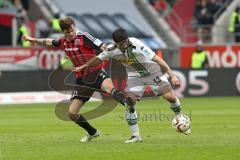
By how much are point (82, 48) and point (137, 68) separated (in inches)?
42.9

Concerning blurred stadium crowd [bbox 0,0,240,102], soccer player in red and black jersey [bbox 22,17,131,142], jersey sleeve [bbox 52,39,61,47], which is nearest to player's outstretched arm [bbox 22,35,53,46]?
jersey sleeve [bbox 52,39,61,47]

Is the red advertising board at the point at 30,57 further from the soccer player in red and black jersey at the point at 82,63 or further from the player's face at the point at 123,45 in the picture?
the player's face at the point at 123,45

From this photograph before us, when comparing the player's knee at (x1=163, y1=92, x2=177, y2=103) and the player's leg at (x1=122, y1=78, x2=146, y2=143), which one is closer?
the player's leg at (x1=122, y1=78, x2=146, y2=143)

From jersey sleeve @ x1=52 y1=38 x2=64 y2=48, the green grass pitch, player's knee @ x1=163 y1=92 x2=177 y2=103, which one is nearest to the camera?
the green grass pitch

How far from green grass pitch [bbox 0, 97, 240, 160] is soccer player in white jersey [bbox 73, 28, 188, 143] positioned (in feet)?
2.10

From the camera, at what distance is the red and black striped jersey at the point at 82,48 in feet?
49.2

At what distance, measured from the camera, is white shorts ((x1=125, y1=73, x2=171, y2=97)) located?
15.0 metres

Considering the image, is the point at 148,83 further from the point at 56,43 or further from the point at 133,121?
the point at 56,43

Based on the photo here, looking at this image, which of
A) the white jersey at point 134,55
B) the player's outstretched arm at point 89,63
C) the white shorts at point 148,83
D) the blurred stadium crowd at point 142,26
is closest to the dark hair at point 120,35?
the white jersey at point 134,55

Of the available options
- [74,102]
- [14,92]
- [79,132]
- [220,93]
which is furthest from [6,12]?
[74,102]

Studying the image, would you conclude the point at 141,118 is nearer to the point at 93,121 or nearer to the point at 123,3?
the point at 93,121

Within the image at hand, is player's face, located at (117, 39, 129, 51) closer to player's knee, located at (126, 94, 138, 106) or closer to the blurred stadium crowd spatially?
player's knee, located at (126, 94, 138, 106)

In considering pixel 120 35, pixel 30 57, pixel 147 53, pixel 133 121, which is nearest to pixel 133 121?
pixel 133 121

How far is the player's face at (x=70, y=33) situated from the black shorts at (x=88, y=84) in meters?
0.77
